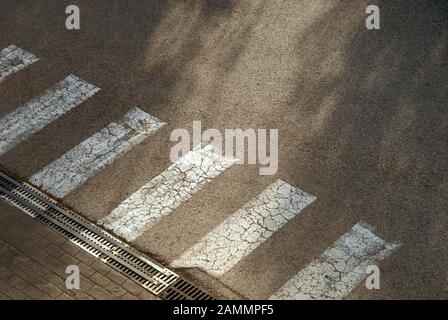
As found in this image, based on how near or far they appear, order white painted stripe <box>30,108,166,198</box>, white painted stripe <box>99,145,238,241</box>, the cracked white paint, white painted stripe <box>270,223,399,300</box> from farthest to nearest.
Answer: the cracked white paint
white painted stripe <box>30,108,166,198</box>
white painted stripe <box>99,145,238,241</box>
white painted stripe <box>270,223,399,300</box>

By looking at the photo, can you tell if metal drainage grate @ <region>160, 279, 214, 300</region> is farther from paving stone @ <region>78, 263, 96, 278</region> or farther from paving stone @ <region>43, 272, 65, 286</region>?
paving stone @ <region>43, 272, 65, 286</region>

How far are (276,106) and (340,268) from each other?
3.28 metres

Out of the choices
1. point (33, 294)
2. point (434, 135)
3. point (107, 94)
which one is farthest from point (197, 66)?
point (33, 294)

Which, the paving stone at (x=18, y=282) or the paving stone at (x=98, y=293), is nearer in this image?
the paving stone at (x=98, y=293)

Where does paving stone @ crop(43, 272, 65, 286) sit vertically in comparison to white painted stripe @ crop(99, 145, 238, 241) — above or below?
below

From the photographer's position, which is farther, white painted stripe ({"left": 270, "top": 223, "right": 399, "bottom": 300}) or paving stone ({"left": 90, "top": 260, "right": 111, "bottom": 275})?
paving stone ({"left": 90, "top": 260, "right": 111, "bottom": 275})

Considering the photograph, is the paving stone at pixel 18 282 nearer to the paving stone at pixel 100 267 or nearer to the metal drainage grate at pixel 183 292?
the paving stone at pixel 100 267

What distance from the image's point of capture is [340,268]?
30.7 ft

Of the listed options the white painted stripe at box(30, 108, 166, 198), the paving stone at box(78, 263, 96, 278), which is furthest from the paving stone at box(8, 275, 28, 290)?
the white painted stripe at box(30, 108, 166, 198)

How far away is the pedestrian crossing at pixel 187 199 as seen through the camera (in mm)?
9375

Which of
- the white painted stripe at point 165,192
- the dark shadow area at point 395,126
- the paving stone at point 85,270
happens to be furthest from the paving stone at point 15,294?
the dark shadow area at point 395,126

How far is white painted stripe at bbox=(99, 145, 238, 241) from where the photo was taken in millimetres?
10242

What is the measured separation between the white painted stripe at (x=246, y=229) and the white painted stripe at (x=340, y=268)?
0.76 m

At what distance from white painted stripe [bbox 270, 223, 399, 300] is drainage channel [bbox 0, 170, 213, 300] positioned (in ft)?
3.56
